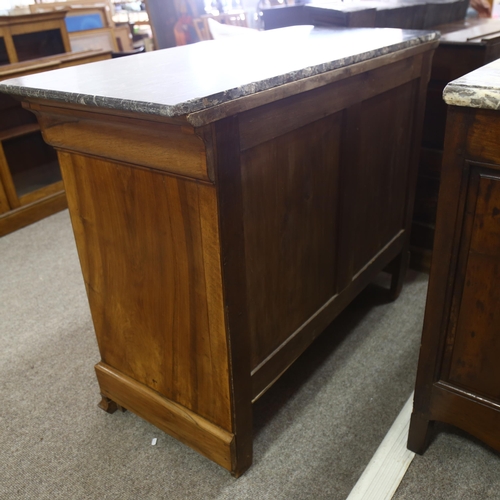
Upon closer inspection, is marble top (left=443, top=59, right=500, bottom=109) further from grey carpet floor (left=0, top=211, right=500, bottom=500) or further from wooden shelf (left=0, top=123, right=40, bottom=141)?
wooden shelf (left=0, top=123, right=40, bottom=141)

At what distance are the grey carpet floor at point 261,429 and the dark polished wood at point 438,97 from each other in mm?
257

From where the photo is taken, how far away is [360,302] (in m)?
1.85

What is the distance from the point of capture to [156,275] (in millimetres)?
1076

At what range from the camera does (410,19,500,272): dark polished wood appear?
5.37 ft

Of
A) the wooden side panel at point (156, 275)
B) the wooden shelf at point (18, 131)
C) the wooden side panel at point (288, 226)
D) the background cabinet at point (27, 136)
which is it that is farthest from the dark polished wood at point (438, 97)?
the wooden shelf at point (18, 131)

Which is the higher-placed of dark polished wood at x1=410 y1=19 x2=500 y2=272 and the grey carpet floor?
dark polished wood at x1=410 y1=19 x2=500 y2=272

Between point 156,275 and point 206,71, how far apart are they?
1.42ft

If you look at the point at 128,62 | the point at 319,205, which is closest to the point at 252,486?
the point at 319,205

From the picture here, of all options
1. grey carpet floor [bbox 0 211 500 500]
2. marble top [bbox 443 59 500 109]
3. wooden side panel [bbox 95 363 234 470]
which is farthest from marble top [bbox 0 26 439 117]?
grey carpet floor [bbox 0 211 500 500]

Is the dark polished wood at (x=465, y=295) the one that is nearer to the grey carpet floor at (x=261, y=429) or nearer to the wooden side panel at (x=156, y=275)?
the grey carpet floor at (x=261, y=429)

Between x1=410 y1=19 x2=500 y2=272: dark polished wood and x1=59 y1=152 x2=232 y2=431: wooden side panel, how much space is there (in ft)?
3.92

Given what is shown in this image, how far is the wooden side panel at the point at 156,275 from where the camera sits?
956mm

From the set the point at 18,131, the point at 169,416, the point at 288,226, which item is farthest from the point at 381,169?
the point at 18,131

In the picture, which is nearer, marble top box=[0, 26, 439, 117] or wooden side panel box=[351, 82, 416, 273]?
marble top box=[0, 26, 439, 117]
